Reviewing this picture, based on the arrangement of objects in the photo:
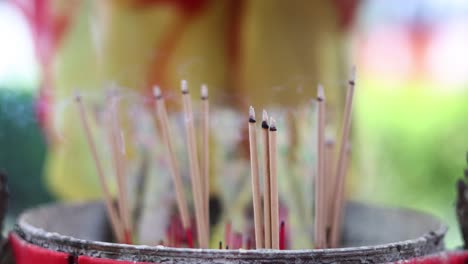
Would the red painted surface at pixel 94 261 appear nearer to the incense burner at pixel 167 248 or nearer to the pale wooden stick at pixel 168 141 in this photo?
the incense burner at pixel 167 248

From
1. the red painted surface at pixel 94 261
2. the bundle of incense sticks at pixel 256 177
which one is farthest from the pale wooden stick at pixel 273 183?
the red painted surface at pixel 94 261

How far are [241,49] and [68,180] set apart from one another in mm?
598

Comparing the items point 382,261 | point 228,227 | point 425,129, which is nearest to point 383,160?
point 425,129

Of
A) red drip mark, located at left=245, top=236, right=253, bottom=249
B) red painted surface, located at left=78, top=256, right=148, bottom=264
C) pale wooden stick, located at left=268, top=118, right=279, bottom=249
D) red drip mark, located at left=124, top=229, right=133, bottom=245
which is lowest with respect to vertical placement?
red drip mark, located at left=245, top=236, right=253, bottom=249

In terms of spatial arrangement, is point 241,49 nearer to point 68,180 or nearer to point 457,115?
point 68,180

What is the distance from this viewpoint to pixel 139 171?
1.22 m

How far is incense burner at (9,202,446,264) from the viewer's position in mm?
412

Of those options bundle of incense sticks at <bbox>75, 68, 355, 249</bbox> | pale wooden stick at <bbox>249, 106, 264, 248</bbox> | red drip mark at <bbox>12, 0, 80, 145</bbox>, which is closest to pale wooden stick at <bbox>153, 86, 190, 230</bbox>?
bundle of incense sticks at <bbox>75, 68, 355, 249</bbox>

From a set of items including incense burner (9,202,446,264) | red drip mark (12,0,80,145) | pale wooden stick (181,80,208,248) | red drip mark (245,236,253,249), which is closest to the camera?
Answer: incense burner (9,202,446,264)

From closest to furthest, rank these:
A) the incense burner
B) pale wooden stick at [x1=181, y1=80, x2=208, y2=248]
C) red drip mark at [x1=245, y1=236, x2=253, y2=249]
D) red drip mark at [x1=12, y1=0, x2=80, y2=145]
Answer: the incense burner → pale wooden stick at [x1=181, y1=80, x2=208, y2=248] → red drip mark at [x1=245, y1=236, x2=253, y2=249] → red drip mark at [x1=12, y1=0, x2=80, y2=145]

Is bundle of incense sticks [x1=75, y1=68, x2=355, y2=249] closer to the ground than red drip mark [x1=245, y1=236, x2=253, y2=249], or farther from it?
farther from it

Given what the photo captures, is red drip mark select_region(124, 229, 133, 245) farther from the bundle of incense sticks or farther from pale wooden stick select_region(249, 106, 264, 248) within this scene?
pale wooden stick select_region(249, 106, 264, 248)

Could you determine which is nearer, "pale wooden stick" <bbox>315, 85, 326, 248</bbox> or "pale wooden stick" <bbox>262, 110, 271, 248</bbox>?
"pale wooden stick" <bbox>262, 110, 271, 248</bbox>

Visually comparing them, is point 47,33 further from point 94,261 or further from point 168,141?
point 94,261
